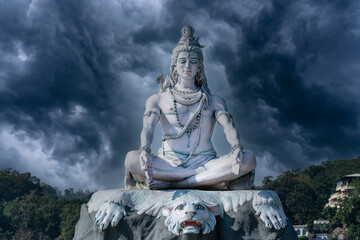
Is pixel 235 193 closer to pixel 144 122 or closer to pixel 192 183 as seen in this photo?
pixel 192 183

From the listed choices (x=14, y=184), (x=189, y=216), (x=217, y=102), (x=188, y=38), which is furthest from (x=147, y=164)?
(x=14, y=184)

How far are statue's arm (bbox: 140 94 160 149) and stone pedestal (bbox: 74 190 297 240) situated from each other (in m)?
0.96

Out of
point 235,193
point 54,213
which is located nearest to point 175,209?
point 235,193

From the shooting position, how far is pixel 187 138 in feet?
25.0

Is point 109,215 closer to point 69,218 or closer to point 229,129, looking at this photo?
point 229,129

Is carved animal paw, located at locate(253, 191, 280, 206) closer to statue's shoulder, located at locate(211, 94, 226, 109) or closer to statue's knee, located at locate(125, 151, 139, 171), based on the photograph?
statue's knee, located at locate(125, 151, 139, 171)

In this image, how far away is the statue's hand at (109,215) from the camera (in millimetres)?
6047

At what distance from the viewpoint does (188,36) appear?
8094 mm

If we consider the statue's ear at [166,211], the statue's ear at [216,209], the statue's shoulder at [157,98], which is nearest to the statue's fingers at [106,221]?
the statue's ear at [166,211]

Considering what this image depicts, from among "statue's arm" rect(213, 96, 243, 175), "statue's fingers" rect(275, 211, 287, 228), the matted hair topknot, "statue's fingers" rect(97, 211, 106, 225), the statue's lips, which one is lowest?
the statue's lips

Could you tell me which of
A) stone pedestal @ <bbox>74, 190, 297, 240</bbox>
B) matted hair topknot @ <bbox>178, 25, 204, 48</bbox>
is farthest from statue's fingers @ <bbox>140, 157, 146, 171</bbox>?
matted hair topknot @ <bbox>178, 25, 204, 48</bbox>

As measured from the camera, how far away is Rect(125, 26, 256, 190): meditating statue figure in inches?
264

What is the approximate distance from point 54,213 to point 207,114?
83.7ft

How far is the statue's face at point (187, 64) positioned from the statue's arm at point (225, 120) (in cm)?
58
